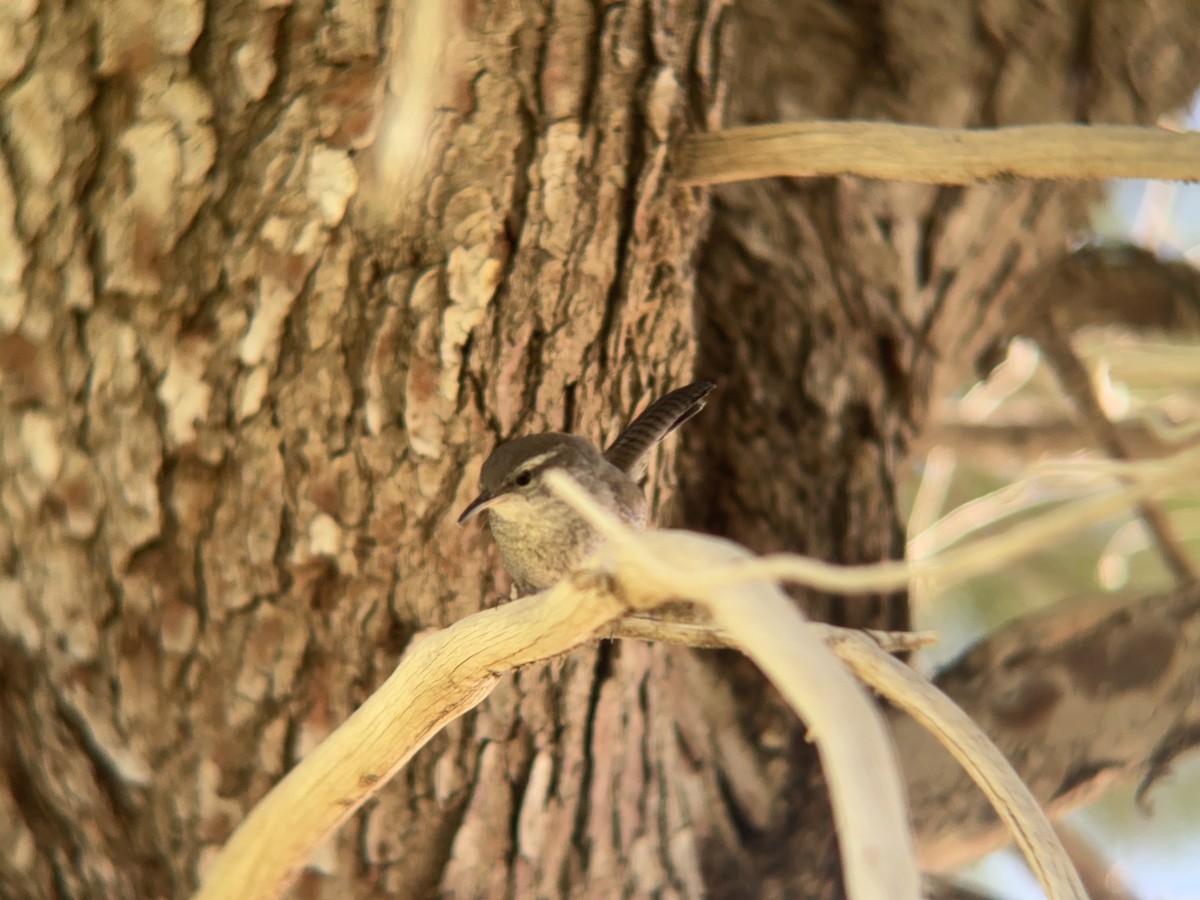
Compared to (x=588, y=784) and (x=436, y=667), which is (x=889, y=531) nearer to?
(x=588, y=784)

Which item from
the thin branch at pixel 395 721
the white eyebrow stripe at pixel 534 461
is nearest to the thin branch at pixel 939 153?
the white eyebrow stripe at pixel 534 461

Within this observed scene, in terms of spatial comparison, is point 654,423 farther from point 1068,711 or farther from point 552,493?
point 1068,711

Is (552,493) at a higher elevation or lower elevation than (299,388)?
lower

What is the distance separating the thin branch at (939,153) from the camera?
54.1 inches

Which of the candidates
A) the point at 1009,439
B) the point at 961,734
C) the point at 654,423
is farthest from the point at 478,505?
the point at 1009,439

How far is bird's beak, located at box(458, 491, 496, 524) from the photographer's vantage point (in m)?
1.61

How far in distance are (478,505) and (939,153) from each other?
0.72m

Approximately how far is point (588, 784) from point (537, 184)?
857mm

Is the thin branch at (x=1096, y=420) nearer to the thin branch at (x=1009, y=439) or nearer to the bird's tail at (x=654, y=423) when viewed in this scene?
the thin branch at (x=1009, y=439)

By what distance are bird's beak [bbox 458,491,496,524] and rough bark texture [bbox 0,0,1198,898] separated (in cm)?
5

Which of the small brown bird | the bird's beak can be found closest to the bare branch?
the small brown bird

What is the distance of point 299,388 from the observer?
1.63m

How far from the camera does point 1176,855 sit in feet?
12.2

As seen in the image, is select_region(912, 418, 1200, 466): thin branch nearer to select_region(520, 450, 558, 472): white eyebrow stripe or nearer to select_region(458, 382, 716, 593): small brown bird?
select_region(458, 382, 716, 593): small brown bird
